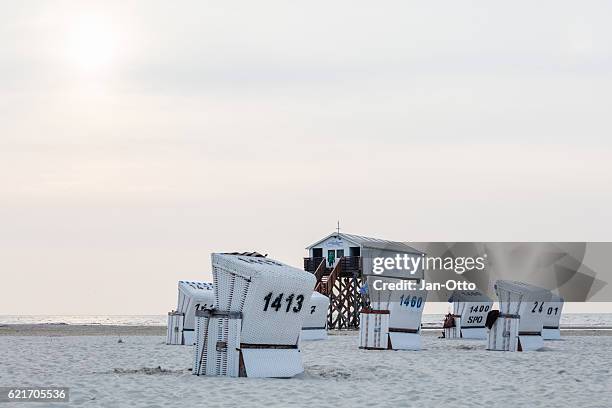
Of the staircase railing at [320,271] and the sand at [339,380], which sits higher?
the staircase railing at [320,271]

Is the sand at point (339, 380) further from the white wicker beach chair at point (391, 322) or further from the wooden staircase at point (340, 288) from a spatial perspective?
the wooden staircase at point (340, 288)

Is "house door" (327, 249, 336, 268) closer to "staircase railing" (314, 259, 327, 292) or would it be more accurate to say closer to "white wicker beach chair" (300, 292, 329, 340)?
"staircase railing" (314, 259, 327, 292)

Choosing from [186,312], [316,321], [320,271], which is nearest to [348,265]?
[320,271]

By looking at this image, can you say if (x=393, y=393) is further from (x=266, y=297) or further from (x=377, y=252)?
(x=377, y=252)

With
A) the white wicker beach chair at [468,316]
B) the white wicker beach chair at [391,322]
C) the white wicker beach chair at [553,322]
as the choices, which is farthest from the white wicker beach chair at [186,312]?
the white wicker beach chair at [553,322]

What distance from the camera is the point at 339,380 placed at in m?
22.2

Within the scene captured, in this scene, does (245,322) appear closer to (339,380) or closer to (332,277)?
(339,380)

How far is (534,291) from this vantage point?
39.9 meters

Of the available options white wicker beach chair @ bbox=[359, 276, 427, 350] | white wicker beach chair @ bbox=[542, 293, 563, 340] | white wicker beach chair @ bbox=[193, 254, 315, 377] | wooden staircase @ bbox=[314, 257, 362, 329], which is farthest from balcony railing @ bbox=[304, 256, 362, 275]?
white wicker beach chair @ bbox=[193, 254, 315, 377]

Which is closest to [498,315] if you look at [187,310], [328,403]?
[187,310]

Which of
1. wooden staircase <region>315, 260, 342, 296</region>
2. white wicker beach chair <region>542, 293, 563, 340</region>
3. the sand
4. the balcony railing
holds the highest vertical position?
the balcony railing

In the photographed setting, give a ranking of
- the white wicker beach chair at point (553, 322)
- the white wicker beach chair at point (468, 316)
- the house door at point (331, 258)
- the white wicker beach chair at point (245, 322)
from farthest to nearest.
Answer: the house door at point (331, 258)
the white wicker beach chair at point (468, 316)
the white wicker beach chair at point (553, 322)
the white wicker beach chair at point (245, 322)

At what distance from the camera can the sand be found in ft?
58.7

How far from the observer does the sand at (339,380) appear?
1791 centimetres
